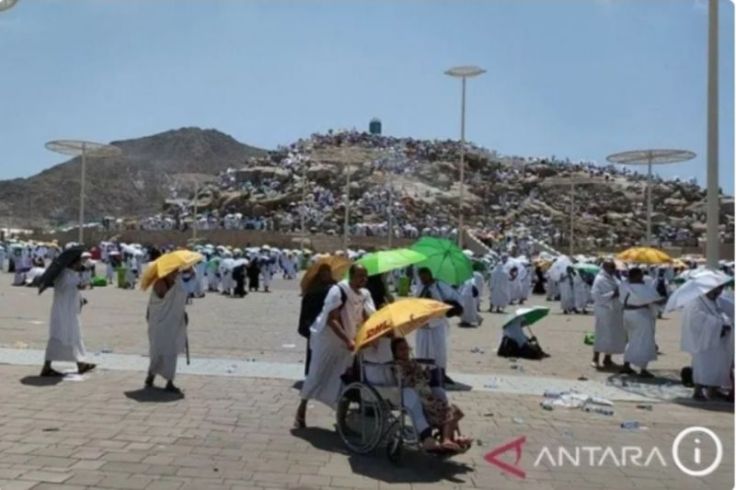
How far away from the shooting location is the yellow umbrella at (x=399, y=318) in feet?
19.7

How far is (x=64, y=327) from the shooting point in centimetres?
930

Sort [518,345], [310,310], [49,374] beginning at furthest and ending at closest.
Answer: [518,345] → [49,374] → [310,310]

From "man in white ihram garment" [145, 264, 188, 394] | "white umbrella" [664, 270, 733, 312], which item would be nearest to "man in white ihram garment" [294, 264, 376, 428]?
"man in white ihram garment" [145, 264, 188, 394]

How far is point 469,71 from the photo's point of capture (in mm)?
25375

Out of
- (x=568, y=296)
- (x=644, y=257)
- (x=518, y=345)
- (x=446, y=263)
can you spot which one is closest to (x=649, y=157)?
(x=568, y=296)

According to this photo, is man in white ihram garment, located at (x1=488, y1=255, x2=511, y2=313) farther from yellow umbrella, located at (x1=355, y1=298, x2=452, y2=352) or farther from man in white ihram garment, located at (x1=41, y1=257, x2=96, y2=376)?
yellow umbrella, located at (x1=355, y1=298, x2=452, y2=352)

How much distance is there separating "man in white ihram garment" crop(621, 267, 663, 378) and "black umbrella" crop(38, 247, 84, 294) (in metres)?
7.11

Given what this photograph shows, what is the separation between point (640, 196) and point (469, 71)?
48755 millimetres

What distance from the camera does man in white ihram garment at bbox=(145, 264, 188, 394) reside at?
8570 millimetres

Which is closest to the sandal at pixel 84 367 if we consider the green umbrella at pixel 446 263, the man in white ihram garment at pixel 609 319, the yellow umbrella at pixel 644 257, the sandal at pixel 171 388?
the sandal at pixel 171 388

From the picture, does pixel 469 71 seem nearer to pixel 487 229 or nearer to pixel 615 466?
pixel 615 466

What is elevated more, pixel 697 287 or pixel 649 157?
pixel 649 157

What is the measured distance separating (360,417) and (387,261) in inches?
66.7

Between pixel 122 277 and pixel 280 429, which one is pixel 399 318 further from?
pixel 122 277
